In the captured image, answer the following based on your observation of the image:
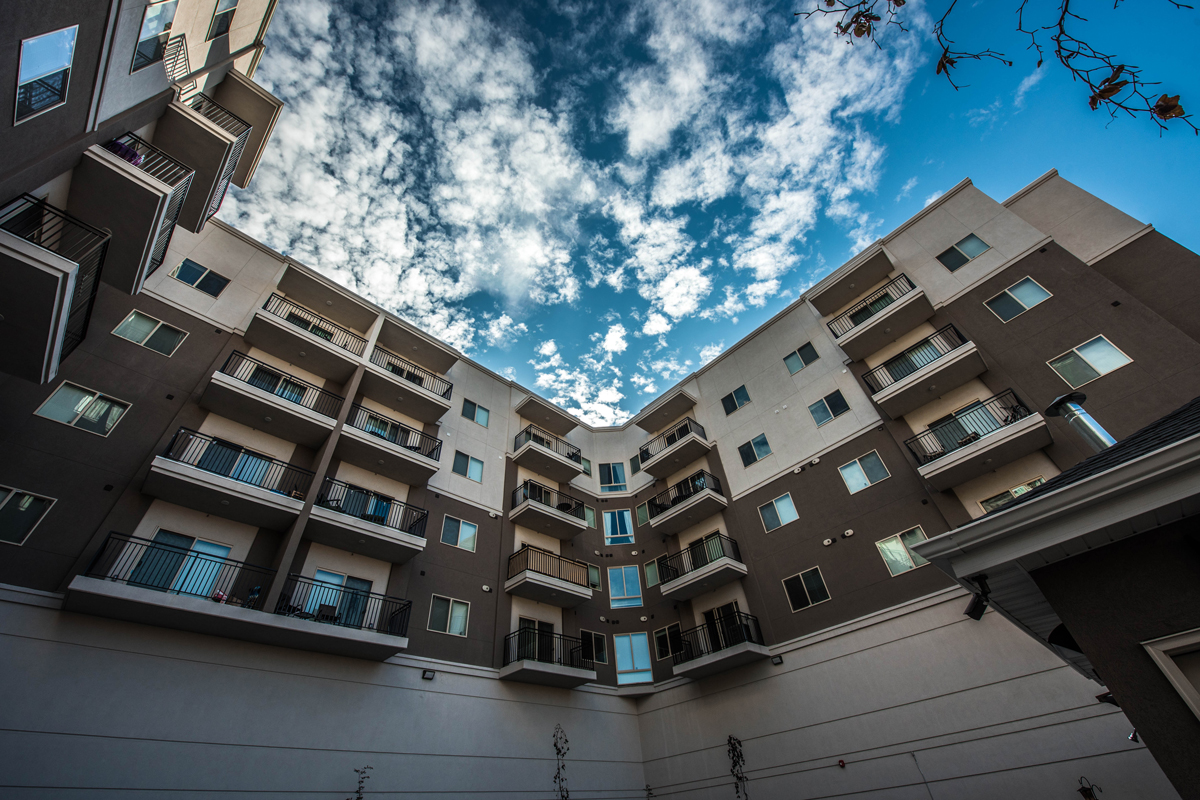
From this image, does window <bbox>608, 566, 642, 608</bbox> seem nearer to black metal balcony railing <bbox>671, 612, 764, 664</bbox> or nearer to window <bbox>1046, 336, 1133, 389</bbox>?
black metal balcony railing <bbox>671, 612, 764, 664</bbox>

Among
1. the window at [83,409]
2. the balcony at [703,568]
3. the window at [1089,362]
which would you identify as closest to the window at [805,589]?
the balcony at [703,568]

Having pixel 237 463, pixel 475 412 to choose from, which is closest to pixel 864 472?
pixel 475 412

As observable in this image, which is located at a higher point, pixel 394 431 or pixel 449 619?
pixel 394 431

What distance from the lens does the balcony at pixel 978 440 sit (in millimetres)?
12586

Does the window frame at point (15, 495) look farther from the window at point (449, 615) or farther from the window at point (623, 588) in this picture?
the window at point (623, 588)

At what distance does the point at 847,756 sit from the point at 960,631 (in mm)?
4298

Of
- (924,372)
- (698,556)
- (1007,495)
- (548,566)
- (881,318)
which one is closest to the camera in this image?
(1007,495)

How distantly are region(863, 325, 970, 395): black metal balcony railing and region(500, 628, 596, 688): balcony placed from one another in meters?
13.4

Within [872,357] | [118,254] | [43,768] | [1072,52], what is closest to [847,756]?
[872,357]

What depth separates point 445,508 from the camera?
1748 cm

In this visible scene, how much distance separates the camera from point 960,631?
1228cm

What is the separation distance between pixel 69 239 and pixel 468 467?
1242 centimetres

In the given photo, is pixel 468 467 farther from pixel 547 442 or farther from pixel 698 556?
pixel 698 556

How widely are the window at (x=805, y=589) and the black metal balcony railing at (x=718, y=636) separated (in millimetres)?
1440
